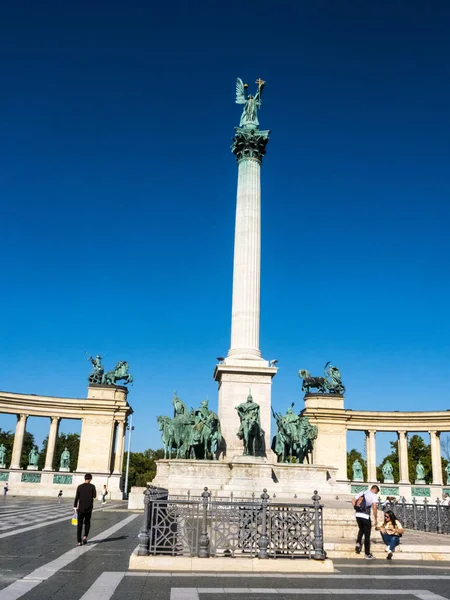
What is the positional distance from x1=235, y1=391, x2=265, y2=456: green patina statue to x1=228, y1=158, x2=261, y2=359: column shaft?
4587 millimetres

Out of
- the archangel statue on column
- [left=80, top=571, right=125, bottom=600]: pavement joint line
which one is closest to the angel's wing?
the archangel statue on column

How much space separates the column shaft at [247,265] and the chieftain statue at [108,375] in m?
39.4

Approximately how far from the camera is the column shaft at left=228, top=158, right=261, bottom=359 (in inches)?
1372

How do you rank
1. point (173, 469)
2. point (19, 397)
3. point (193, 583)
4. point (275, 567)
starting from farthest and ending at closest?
point (19, 397) → point (173, 469) → point (275, 567) → point (193, 583)

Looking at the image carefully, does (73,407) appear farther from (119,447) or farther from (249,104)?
(249,104)

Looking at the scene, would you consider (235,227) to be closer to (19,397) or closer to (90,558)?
(90,558)

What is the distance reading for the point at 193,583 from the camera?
32.4ft

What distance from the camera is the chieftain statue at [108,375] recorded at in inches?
2778

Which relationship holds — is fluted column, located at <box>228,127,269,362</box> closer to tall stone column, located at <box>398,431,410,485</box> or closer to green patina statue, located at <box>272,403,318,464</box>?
green patina statue, located at <box>272,403,318,464</box>

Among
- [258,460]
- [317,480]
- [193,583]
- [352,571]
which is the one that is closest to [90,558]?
[193,583]

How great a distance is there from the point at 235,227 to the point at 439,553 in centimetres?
2648

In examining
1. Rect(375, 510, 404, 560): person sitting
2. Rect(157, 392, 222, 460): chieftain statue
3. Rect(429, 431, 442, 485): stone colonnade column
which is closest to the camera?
Rect(375, 510, 404, 560): person sitting

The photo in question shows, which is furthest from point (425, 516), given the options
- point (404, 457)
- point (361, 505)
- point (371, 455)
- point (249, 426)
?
point (371, 455)

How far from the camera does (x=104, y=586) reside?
9.34 metres
